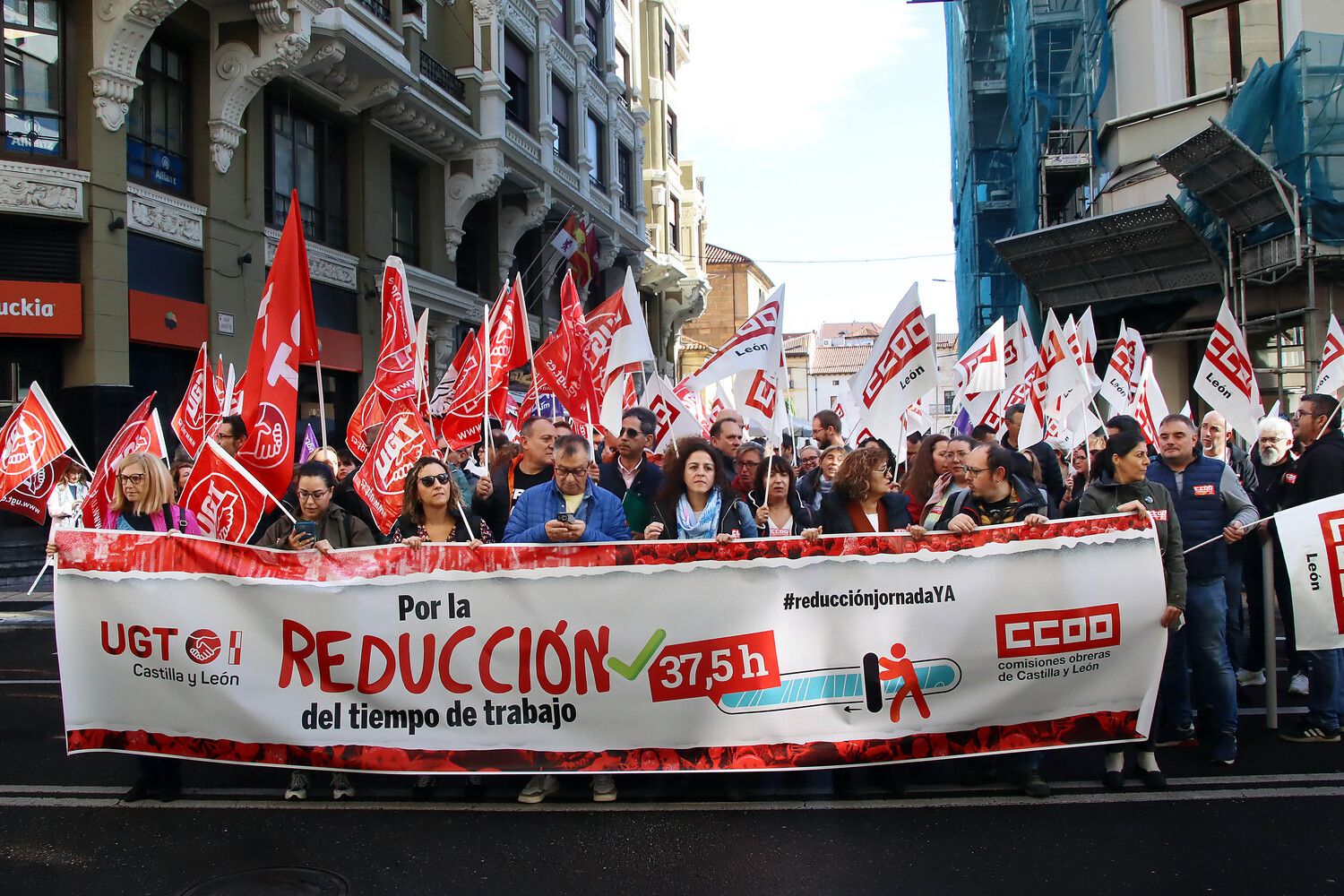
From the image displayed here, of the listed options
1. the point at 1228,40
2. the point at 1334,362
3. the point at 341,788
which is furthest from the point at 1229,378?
the point at 1228,40

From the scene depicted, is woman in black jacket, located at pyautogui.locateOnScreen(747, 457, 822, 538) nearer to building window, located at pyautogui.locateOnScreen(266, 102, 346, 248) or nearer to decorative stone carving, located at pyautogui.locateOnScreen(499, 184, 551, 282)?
building window, located at pyautogui.locateOnScreen(266, 102, 346, 248)

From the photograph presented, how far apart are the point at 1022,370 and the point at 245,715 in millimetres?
9241

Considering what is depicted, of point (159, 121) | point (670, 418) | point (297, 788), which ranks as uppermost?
point (159, 121)

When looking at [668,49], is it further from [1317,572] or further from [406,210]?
[1317,572]

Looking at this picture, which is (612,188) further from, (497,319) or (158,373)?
(497,319)

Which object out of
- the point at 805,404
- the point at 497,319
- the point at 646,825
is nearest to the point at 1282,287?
the point at 497,319

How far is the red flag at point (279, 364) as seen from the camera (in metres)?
5.73

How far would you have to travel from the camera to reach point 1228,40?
17.2 meters

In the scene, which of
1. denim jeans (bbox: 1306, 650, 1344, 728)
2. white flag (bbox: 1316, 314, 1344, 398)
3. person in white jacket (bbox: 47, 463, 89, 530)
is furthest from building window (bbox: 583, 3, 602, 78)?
denim jeans (bbox: 1306, 650, 1344, 728)

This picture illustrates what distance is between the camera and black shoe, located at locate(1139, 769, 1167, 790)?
4.90m

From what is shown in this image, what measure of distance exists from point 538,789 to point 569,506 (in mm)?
1408

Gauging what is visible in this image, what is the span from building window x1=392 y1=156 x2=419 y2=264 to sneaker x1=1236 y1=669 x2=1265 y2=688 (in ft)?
54.7

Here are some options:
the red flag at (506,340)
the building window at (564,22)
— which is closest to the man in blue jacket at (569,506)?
the red flag at (506,340)

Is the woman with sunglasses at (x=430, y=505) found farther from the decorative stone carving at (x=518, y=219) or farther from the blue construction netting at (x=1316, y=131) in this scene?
the decorative stone carving at (x=518, y=219)
